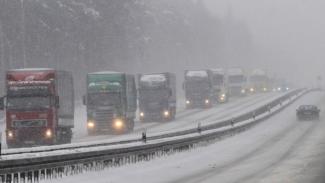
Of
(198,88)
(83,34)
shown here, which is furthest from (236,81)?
(198,88)

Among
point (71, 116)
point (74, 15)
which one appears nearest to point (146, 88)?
point (71, 116)

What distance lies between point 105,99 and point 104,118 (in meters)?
1.26

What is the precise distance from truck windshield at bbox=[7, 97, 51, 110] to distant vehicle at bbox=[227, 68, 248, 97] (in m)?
63.1

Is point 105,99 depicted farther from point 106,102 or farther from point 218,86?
point 218,86

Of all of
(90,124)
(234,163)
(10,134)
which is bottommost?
(90,124)

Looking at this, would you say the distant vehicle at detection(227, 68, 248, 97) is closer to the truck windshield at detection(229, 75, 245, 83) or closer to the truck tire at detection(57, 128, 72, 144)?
the truck windshield at detection(229, 75, 245, 83)

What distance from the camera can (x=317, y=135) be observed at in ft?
139

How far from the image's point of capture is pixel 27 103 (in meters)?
35.3

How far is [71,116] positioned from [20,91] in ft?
19.2

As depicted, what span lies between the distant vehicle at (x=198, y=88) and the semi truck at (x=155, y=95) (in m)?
12.8

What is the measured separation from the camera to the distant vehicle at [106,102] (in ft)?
152

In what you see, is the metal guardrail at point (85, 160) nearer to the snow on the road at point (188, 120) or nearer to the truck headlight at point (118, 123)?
the snow on the road at point (188, 120)

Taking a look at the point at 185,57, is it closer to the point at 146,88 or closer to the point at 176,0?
the point at 176,0

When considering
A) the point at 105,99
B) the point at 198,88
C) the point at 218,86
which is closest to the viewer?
the point at 105,99
